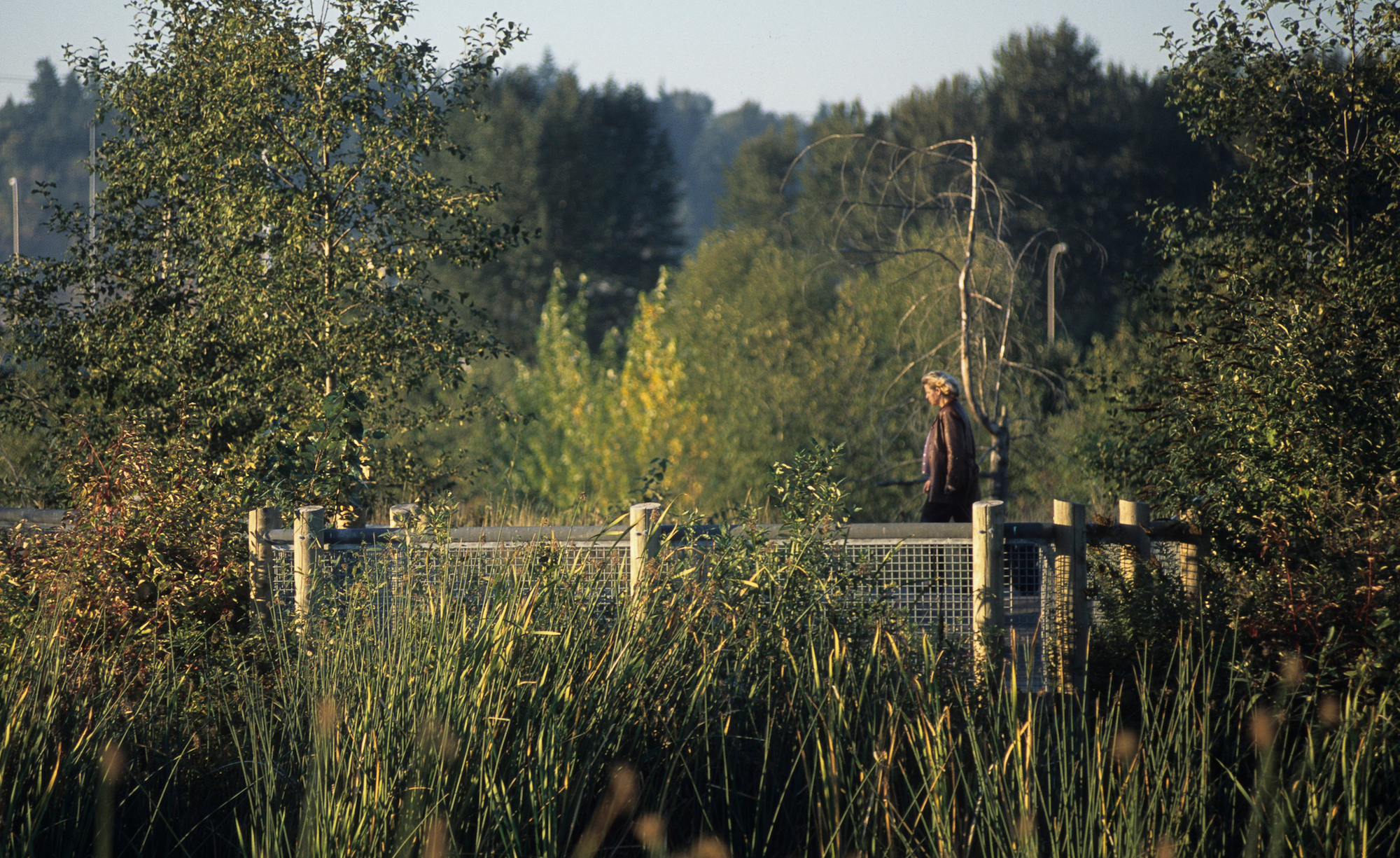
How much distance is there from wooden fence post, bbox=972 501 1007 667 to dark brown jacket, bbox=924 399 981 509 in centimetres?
157

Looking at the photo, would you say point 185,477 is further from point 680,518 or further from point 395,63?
point 395,63

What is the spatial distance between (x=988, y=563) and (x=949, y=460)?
65.7 inches

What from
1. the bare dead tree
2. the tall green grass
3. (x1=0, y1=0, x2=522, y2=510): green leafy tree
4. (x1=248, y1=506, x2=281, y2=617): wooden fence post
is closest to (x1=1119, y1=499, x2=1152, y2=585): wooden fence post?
the tall green grass

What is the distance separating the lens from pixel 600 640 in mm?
4543

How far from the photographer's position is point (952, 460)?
24.4 ft

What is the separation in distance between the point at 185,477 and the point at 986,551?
13.8 ft

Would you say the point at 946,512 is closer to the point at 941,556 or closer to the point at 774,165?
the point at 941,556

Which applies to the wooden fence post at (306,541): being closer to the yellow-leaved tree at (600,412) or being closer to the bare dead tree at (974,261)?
the bare dead tree at (974,261)

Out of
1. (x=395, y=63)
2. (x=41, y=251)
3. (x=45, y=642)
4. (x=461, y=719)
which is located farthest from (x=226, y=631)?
(x=41, y=251)

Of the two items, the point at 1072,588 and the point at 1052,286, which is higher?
the point at 1052,286

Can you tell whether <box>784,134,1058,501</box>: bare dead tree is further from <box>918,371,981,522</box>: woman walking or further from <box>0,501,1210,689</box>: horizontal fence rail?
<box>0,501,1210,689</box>: horizontal fence rail

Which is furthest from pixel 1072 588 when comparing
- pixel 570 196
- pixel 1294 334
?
pixel 570 196

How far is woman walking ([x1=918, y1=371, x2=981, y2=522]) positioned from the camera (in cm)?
746

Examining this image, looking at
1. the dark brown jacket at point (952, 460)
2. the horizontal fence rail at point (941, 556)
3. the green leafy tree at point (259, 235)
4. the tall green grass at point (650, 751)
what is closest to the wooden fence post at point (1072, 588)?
the horizontal fence rail at point (941, 556)
